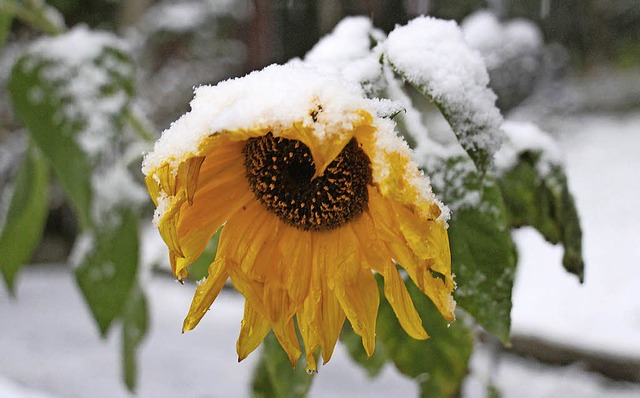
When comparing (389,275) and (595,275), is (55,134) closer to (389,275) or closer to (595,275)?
(389,275)

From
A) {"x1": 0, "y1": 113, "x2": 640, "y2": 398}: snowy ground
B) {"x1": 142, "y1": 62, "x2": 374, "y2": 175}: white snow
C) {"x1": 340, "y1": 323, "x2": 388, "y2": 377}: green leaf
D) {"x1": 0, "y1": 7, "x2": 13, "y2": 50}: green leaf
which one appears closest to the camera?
{"x1": 142, "y1": 62, "x2": 374, "y2": 175}: white snow

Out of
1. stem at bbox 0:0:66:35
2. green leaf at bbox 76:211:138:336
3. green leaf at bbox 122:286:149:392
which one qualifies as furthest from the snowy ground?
stem at bbox 0:0:66:35

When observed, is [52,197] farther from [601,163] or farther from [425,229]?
[425,229]

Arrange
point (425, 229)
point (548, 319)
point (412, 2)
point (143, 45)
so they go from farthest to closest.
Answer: point (143, 45) < point (412, 2) < point (548, 319) < point (425, 229)

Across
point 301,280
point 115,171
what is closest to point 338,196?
point 301,280

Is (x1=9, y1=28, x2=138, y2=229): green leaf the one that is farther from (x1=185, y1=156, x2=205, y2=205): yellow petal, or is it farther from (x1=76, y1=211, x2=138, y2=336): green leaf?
(x1=185, y1=156, x2=205, y2=205): yellow petal

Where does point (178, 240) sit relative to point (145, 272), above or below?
above

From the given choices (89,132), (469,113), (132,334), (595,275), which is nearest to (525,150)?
(469,113)
